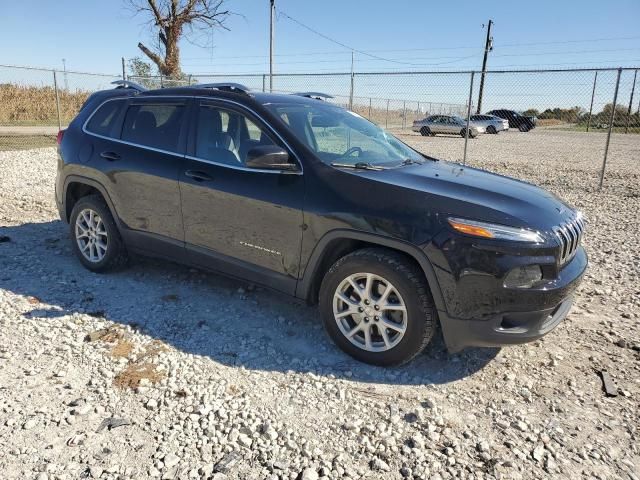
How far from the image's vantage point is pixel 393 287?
3098 millimetres

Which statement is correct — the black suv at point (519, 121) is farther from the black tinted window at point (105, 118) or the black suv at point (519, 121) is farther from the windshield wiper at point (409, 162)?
the black tinted window at point (105, 118)

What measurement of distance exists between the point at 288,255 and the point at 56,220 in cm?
460

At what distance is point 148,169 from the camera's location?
4180 mm

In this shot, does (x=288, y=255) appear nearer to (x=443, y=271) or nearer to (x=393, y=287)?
(x=393, y=287)

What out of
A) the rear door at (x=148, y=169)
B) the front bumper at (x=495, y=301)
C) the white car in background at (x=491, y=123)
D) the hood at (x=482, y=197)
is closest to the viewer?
the front bumper at (x=495, y=301)

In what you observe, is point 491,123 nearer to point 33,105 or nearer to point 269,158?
point 33,105

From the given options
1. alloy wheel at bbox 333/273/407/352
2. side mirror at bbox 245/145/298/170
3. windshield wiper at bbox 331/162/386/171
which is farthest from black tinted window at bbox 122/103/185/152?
alloy wheel at bbox 333/273/407/352

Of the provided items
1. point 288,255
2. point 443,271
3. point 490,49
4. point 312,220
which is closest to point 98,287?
point 288,255

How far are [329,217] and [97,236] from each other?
2.59 meters

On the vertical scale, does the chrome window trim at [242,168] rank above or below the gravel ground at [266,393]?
above

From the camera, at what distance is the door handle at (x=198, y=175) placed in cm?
383

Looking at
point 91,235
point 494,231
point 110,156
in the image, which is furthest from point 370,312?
point 91,235

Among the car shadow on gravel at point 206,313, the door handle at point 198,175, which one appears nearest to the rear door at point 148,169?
the door handle at point 198,175

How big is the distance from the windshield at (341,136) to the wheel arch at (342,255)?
575 millimetres
